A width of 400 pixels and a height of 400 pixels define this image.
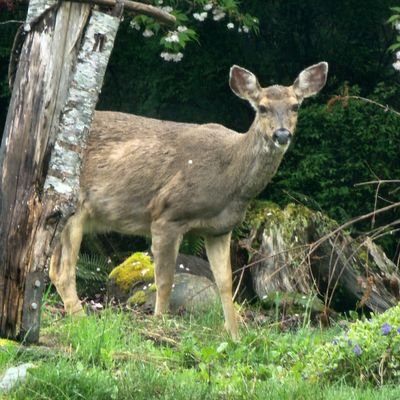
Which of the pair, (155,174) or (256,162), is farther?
(155,174)

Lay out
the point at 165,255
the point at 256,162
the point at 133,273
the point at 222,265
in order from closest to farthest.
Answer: the point at 256,162
the point at 165,255
the point at 222,265
the point at 133,273

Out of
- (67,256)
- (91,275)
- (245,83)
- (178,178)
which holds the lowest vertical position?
(91,275)

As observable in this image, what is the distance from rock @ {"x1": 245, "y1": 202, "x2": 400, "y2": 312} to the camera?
42.2 feet

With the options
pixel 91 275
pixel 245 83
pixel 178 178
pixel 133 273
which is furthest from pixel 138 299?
pixel 245 83

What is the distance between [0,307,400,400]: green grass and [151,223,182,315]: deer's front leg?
2.27 feet

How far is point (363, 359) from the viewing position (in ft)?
26.0

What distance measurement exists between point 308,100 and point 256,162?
499 cm

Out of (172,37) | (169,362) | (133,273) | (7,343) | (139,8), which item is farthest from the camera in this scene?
(172,37)

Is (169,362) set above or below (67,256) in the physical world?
above

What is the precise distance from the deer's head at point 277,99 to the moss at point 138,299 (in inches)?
78.0

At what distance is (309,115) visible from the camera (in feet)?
50.7

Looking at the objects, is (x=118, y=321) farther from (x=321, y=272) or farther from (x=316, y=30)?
(x=316, y=30)

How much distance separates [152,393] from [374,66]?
9.50 m

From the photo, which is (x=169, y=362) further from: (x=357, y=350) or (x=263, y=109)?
(x=263, y=109)
